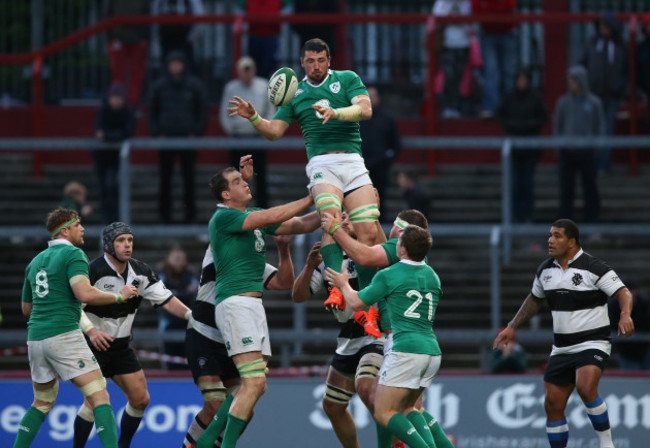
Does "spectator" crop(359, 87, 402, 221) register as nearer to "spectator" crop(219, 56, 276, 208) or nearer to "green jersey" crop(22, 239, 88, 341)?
"spectator" crop(219, 56, 276, 208)

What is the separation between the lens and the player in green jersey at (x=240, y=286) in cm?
1223

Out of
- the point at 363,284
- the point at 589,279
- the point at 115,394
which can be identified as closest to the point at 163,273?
the point at 115,394

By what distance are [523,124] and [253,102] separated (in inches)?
143

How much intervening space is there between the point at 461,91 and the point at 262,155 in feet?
11.5

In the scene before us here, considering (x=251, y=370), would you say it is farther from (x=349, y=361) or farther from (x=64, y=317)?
(x=64, y=317)

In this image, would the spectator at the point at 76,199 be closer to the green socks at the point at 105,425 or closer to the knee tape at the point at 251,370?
the green socks at the point at 105,425

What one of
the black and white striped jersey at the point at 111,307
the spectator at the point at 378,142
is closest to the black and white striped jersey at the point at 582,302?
the black and white striped jersey at the point at 111,307

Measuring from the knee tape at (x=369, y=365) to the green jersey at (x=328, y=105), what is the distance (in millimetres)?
1860

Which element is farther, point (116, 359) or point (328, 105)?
point (116, 359)

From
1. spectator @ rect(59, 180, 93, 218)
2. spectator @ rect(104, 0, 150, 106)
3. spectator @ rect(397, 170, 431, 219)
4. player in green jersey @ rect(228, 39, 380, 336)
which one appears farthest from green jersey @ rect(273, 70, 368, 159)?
spectator @ rect(104, 0, 150, 106)

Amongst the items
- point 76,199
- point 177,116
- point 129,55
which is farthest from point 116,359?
point 129,55

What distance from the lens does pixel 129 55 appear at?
802 inches

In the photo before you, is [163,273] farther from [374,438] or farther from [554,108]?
[554,108]

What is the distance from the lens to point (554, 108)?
68.7ft
